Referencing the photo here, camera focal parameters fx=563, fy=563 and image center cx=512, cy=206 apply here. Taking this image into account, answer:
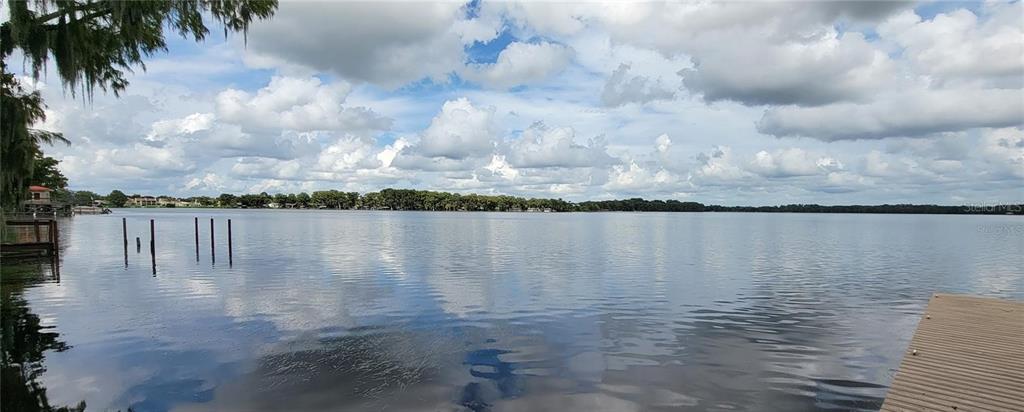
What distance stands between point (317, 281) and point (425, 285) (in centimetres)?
552

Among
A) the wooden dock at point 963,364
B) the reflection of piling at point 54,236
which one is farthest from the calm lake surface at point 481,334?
the reflection of piling at point 54,236

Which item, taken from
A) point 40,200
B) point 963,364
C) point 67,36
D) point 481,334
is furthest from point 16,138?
point 40,200

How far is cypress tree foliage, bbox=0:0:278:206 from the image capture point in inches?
347

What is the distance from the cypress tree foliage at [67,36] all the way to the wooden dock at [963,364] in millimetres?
12289

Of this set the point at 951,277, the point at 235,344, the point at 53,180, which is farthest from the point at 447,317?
the point at 53,180

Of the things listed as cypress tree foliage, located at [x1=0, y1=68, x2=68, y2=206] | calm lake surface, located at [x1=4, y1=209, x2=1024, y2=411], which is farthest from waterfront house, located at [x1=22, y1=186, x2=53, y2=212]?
cypress tree foliage, located at [x1=0, y1=68, x2=68, y2=206]

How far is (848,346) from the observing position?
14727mm

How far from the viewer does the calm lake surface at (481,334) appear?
1092 cm

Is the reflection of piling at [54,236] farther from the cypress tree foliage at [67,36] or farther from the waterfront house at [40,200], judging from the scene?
→ the waterfront house at [40,200]

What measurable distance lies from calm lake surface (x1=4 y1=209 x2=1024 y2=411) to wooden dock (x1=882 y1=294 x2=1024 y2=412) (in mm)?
1078

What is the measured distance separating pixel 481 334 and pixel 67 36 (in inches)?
439

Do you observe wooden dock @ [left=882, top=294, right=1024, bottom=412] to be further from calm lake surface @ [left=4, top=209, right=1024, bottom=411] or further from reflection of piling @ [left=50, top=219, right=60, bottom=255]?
reflection of piling @ [left=50, top=219, right=60, bottom=255]

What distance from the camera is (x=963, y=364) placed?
34.3ft

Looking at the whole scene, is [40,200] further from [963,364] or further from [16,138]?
[963,364]
